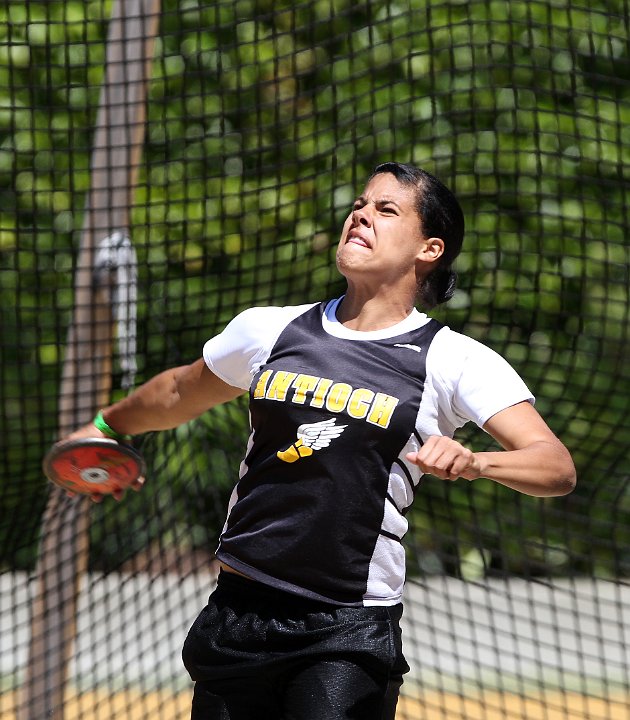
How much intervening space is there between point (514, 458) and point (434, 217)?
60 cm

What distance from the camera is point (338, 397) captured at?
7.02 feet

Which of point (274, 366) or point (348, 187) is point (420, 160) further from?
point (274, 366)

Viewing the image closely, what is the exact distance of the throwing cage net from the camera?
A: 12.7ft

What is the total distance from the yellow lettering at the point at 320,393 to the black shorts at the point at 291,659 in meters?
0.35

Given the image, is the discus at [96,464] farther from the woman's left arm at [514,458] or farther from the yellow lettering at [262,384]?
the woman's left arm at [514,458]

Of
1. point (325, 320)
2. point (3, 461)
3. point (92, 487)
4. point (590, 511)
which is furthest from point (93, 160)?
point (590, 511)

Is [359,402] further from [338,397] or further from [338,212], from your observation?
[338,212]

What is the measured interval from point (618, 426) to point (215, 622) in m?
2.45

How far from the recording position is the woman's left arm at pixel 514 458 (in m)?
1.90

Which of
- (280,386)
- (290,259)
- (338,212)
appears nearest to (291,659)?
(280,386)

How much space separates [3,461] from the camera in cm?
406

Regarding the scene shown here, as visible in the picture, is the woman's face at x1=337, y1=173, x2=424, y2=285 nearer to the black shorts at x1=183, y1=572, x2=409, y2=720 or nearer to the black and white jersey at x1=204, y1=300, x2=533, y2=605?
the black and white jersey at x1=204, y1=300, x2=533, y2=605

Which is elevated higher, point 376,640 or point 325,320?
point 325,320

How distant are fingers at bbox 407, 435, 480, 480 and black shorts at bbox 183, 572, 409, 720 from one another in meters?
0.39
